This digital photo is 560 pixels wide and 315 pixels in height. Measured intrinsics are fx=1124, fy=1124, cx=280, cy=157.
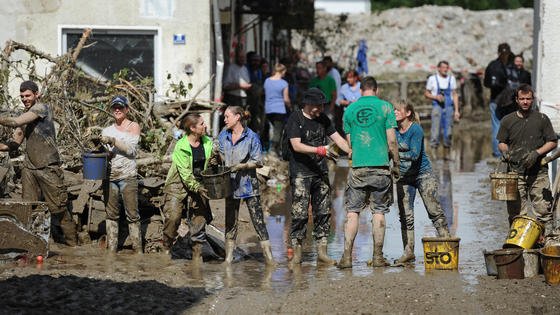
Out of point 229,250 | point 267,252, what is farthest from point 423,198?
point 229,250

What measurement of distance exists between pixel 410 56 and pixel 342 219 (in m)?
32.8

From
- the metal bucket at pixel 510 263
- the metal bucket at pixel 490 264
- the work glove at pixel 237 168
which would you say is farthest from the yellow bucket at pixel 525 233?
the work glove at pixel 237 168

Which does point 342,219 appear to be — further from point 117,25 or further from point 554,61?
point 117,25

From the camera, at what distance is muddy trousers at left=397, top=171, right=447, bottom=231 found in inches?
488

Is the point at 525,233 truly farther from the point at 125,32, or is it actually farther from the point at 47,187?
the point at 125,32

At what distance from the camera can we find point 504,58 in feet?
72.6

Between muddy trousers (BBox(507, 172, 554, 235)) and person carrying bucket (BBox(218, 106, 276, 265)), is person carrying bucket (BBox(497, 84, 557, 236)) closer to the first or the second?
muddy trousers (BBox(507, 172, 554, 235))

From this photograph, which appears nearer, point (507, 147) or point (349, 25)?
point (507, 147)

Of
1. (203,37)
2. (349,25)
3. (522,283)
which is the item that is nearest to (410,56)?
(349,25)

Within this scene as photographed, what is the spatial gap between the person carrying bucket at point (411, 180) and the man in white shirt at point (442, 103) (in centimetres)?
1091

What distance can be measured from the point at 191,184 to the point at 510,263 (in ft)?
12.1

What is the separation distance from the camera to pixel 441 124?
77.7 ft

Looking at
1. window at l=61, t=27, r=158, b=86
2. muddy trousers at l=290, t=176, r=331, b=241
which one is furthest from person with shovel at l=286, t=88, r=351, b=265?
window at l=61, t=27, r=158, b=86

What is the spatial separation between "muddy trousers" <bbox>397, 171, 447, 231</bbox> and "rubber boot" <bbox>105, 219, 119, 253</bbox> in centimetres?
337
